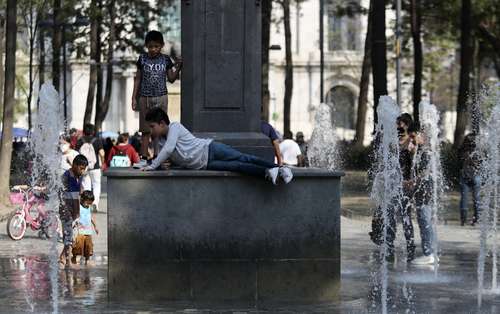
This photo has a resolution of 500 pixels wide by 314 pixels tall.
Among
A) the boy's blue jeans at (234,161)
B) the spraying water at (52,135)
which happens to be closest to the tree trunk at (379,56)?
the spraying water at (52,135)

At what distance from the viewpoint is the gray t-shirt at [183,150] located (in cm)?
1283

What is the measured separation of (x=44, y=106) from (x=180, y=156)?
10.1 feet

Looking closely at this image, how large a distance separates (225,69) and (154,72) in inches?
52.8

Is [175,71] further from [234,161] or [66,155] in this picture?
[66,155]

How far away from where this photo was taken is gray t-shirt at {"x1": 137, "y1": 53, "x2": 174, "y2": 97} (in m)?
14.9

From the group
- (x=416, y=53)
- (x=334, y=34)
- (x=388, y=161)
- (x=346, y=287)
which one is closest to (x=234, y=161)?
(x=346, y=287)

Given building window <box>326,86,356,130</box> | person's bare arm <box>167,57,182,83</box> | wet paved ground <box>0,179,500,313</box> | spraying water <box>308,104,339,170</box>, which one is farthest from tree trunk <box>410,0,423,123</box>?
building window <box>326,86,356,130</box>

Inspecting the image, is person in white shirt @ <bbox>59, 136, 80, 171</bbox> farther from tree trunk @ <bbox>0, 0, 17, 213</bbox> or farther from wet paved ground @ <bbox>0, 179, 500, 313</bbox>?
tree trunk @ <bbox>0, 0, 17, 213</bbox>

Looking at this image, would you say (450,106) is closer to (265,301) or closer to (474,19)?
(474,19)

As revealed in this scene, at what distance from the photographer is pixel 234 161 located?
509 inches

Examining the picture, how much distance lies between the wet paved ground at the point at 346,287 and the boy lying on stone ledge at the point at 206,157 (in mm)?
1206

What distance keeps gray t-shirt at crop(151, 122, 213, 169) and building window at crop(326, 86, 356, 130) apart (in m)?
84.0

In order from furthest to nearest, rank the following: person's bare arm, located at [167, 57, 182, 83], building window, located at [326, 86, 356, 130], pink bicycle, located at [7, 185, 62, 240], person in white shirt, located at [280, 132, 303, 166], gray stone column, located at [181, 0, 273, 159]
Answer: building window, located at [326, 86, 356, 130], person in white shirt, located at [280, 132, 303, 166], pink bicycle, located at [7, 185, 62, 240], person's bare arm, located at [167, 57, 182, 83], gray stone column, located at [181, 0, 273, 159]

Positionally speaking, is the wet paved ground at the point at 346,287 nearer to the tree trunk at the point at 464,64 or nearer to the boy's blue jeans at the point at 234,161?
the boy's blue jeans at the point at 234,161
